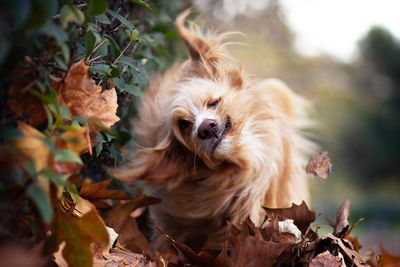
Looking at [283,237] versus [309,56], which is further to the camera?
[309,56]

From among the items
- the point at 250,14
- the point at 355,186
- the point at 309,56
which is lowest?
the point at 355,186

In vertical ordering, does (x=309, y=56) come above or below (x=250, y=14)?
below

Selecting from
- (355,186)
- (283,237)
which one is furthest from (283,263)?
(355,186)

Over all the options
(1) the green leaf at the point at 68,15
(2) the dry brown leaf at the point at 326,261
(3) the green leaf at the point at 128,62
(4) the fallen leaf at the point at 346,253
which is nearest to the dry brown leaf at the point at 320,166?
(4) the fallen leaf at the point at 346,253

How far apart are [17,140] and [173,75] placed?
1707mm

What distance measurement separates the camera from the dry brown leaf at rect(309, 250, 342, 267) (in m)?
2.03

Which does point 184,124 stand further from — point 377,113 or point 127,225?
point 377,113

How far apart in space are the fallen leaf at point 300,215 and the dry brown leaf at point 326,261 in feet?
0.84

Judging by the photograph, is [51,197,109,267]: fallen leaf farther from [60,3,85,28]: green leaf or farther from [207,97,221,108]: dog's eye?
[207,97,221,108]: dog's eye

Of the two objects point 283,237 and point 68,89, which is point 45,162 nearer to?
point 68,89

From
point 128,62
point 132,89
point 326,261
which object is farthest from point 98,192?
point 326,261

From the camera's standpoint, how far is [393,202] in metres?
15.9

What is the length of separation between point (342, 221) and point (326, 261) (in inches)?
14.1

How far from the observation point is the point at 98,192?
2309 mm
